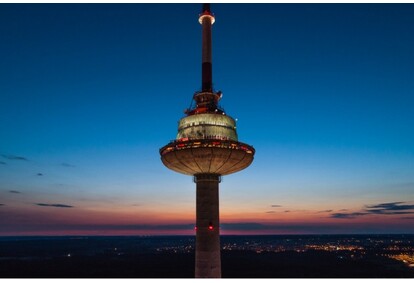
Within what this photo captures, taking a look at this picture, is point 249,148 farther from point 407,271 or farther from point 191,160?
point 407,271

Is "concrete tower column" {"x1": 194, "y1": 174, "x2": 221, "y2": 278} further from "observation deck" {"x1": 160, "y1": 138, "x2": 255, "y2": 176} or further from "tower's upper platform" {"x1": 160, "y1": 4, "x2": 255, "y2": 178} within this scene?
"tower's upper platform" {"x1": 160, "y1": 4, "x2": 255, "y2": 178}

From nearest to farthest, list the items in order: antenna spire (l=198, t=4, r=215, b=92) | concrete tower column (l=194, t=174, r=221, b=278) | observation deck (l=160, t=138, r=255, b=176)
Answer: concrete tower column (l=194, t=174, r=221, b=278) → observation deck (l=160, t=138, r=255, b=176) → antenna spire (l=198, t=4, r=215, b=92)

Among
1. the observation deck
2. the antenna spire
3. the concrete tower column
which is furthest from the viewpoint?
the antenna spire

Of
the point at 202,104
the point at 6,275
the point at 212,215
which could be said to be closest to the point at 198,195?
the point at 212,215

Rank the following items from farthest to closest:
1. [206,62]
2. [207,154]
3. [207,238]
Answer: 1. [206,62]
2. [207,154]
3. [207,238]

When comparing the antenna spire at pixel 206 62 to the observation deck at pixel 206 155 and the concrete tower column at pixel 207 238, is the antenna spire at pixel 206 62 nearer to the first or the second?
the observation deck at pixel 206 155

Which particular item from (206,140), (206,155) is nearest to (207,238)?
(206,155)

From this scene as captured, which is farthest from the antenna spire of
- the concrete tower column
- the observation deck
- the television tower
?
the concrete tower column

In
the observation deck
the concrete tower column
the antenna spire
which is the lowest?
the concrete tower column

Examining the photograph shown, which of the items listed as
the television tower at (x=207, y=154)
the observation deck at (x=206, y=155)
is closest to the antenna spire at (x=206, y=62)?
the television tower at (x=207, y=154)

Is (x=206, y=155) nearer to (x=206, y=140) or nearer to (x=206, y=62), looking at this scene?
(x=206, y=140)
